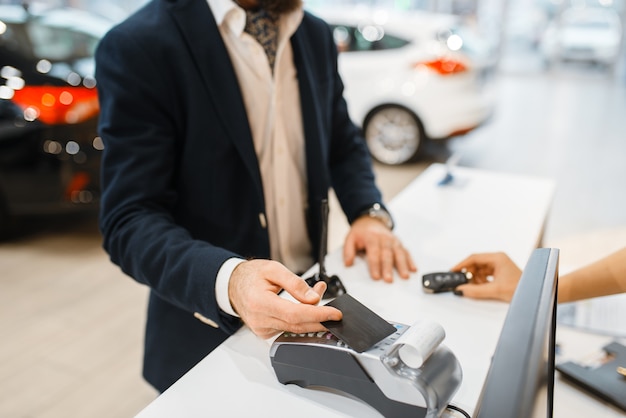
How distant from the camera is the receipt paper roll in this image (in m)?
0.73

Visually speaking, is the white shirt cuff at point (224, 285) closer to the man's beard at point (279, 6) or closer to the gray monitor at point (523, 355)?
the gray monitor at point (523, 355)

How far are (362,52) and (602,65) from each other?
675cm

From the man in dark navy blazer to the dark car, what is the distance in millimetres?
2040

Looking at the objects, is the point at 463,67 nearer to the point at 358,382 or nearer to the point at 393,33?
the point at 393,33

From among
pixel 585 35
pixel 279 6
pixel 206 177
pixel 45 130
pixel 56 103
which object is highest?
pixel 585 35

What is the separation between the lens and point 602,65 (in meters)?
9.70

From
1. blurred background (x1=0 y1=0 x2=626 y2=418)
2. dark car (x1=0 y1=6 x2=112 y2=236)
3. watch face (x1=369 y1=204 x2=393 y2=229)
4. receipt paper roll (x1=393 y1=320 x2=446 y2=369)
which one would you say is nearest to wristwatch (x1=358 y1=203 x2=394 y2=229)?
watch face (x1=369 y1=204 x2=393 y2=229)

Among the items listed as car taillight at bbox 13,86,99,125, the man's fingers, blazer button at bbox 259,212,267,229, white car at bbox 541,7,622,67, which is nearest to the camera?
blazer button at bbox 259,212,267,229

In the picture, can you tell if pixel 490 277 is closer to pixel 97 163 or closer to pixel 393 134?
pixel 97 163

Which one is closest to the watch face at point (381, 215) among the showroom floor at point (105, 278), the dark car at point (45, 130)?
the showroom floor at point (105, 278)

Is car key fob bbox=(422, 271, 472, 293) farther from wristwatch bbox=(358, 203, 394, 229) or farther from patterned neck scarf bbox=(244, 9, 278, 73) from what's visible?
patterned neck scarf bbox=(244, 9, 278, 73)

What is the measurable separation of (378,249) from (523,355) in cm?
79

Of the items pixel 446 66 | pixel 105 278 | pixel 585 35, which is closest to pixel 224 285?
pixel 105 278

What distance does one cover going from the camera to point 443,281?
3.84ft
